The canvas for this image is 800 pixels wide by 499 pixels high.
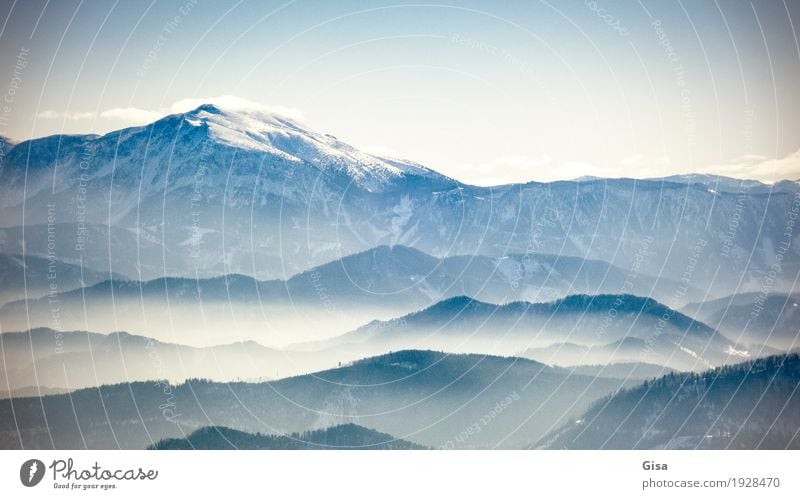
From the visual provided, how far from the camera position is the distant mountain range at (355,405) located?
199 ft

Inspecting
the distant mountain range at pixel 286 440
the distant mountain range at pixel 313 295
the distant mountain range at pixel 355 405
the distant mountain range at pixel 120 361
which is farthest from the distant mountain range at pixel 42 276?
the distant mountain range at pixel 286 440

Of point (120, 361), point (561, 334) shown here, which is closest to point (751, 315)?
point (561, 334)

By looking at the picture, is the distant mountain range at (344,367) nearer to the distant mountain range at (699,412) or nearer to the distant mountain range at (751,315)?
the distant mountain range at (699,412)

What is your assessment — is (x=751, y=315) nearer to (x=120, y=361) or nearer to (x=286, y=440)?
(x=286, y=440)

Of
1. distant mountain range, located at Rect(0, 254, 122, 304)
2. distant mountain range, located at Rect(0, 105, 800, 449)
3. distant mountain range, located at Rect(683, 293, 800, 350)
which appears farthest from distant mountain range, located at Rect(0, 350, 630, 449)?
distant mountain range, located at Rect(683, 293, 800, 350)

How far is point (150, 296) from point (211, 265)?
63.8 meters

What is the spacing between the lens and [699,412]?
218 feet

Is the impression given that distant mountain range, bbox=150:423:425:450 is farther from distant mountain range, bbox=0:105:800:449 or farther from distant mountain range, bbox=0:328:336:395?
distant mountain range, bbox=0:328:336:395

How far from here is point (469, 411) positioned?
73.8m
